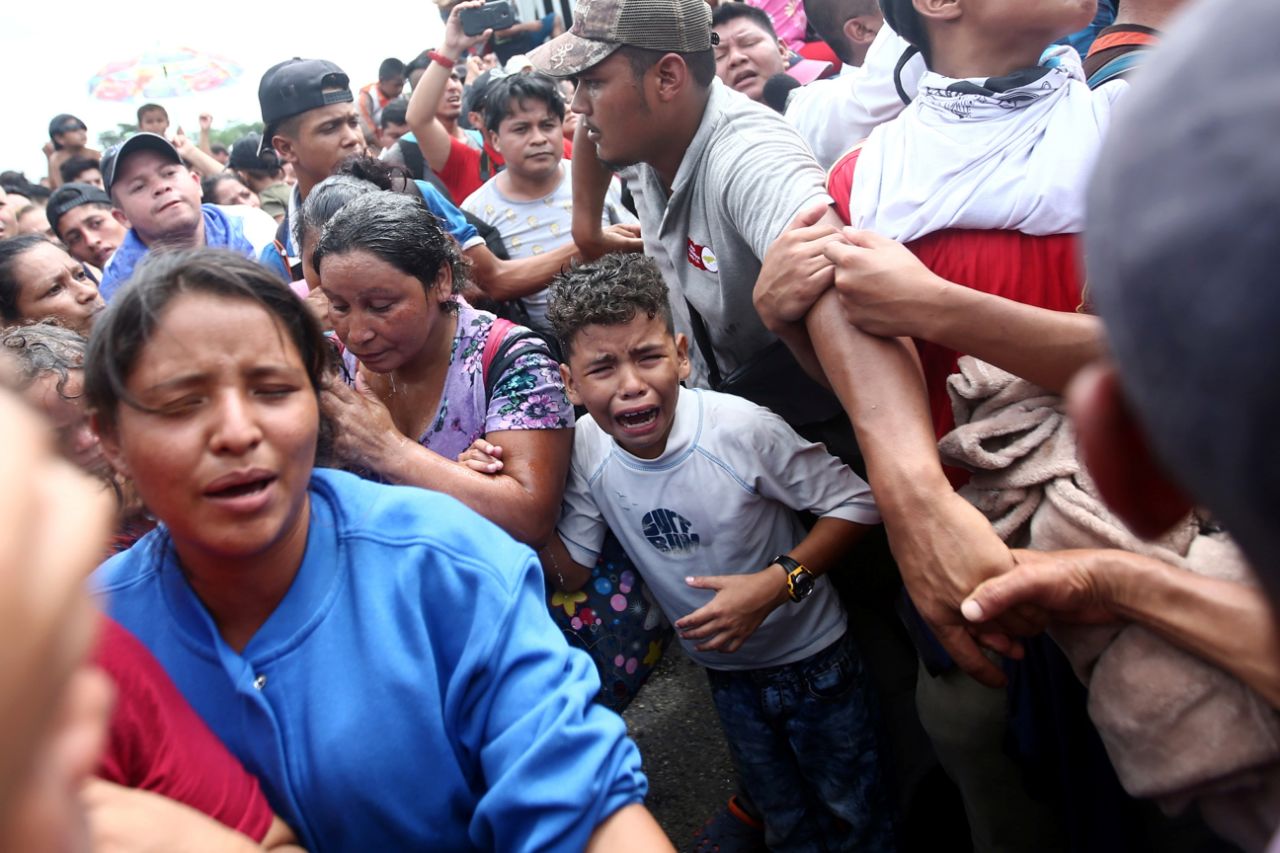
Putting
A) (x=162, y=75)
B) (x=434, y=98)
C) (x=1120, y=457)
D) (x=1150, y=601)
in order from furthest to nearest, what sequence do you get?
(x=162, y=75)
(x=434, y=98)
(x=1150, y=601)
(x=1120, y=457)

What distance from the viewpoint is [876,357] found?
1.80 metres

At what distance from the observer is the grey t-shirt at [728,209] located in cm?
217

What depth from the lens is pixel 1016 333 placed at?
1.66 metres

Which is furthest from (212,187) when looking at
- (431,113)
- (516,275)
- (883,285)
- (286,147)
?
(883,285)

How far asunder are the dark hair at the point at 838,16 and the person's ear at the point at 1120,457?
377 centimetres

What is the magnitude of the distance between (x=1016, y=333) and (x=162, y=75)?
40.9 feet

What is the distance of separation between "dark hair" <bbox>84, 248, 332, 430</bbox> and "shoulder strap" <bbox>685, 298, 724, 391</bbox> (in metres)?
1.40

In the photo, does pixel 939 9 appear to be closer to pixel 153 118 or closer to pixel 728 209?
pixel 728 209

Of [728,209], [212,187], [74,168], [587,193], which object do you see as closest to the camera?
[728,209]

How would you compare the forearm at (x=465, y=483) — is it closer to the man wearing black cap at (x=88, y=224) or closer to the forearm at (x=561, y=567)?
the forearm at (x=561, y=567)

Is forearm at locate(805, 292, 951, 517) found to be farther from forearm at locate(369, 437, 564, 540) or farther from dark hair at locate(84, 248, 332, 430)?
dark hair at locate(84, 248, 332, 430)

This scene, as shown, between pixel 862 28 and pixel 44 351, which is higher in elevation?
pixel 862 28

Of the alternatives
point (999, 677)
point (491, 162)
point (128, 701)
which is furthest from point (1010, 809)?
point (491, 162)

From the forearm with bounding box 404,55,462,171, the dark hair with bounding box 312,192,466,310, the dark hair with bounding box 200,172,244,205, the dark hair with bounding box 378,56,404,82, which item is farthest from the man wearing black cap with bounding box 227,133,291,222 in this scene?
the dark hair with bounding box 312,192,466,310
